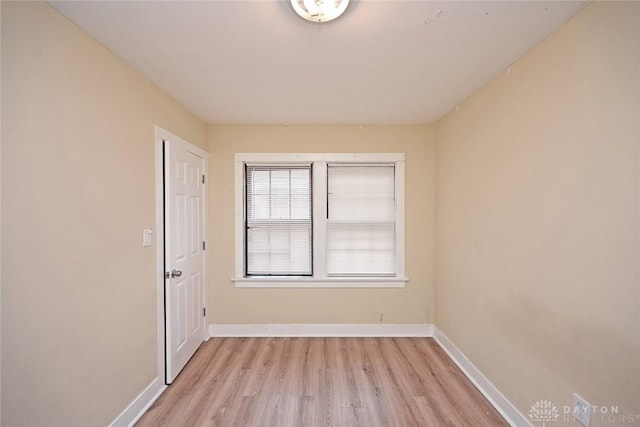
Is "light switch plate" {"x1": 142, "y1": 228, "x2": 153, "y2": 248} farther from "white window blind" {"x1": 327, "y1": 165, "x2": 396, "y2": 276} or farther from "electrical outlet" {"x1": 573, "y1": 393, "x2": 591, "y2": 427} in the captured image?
"electrical outlet" {"x1": 573, "y1": 393, "x2": 591, "y2": 427}

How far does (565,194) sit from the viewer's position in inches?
55.5

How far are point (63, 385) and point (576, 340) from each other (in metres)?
2.57

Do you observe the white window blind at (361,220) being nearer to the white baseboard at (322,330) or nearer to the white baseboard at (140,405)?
the white baseboard at (322,330)

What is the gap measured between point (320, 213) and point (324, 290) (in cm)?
88

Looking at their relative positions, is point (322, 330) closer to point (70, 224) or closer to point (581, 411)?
point (581, 411)

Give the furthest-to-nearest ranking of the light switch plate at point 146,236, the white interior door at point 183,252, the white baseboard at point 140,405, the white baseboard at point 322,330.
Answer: the white baseboard at point 322,330 < the white interior door at point 183,252 < the light switch plate at point 146,236 < the white baseboard at point 140,405

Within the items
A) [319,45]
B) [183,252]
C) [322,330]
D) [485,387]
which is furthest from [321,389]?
[319,45]

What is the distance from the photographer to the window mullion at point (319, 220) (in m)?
3.08

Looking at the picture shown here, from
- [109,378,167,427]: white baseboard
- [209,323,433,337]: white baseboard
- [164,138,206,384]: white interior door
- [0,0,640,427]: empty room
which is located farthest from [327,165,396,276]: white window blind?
[109,378,167,427]: white baseboard

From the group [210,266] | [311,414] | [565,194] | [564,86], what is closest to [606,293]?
[565,194]

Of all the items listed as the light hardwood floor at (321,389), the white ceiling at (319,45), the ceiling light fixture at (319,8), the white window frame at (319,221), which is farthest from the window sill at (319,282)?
the ceiling light fixture at (319,8)

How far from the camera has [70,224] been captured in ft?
4.56

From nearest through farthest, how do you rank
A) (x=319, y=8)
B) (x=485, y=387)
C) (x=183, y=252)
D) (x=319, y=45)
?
1. (x=319, y=8)
2. (x=319, y=45)
3. (x=485, y=387)
4. (x=183, y=252)

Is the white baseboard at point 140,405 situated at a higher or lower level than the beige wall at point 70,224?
lower
